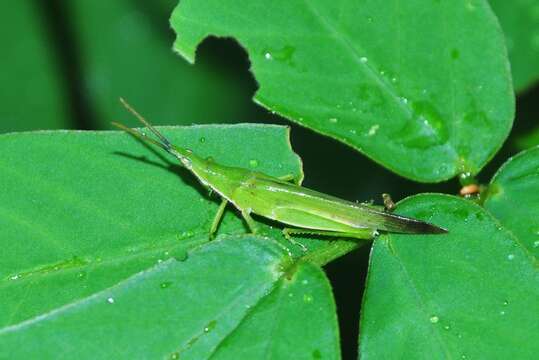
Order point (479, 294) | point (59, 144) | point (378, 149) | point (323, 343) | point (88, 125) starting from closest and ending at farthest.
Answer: point (323, 343)
point (479, 294)
point (59, 144)
point (378, 149)
point (88, 125)

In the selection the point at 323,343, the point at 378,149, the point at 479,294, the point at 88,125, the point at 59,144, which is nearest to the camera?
the point at 323,343

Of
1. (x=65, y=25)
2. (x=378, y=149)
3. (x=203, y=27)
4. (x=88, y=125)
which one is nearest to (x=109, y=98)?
(x=88, y=125)

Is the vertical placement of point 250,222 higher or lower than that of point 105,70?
higher

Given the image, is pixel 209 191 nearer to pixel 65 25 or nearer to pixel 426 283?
pixel 426 283

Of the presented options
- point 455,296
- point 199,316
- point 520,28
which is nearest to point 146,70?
point 520,28

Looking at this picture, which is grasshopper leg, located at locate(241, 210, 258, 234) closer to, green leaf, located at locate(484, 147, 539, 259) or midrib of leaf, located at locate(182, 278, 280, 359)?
midrib of leaf, located at locate(182, 278, 280, 359)

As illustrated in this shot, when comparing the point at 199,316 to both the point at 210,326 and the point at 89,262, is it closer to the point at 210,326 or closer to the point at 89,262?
the point at 210,326
